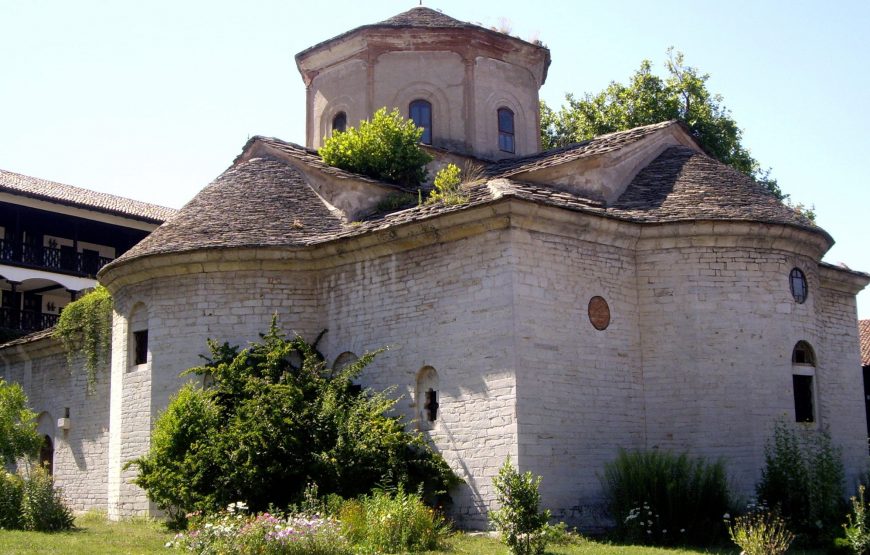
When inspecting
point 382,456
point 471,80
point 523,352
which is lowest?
point 382,456

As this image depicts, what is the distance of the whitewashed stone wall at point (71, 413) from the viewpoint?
22500 mm

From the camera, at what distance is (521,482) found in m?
12.4

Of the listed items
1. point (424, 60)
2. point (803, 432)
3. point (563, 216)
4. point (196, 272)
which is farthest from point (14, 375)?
point (803, 432)

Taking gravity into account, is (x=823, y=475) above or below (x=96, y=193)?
below

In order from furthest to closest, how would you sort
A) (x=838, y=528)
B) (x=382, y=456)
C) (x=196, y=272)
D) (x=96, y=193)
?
(x=96, y=193) → (x=196, y=272) → (x=382, y=456) → (x=838, y=528)

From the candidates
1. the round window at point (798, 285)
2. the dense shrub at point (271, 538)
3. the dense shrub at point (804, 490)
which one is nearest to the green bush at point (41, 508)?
the dense shrub at point (271, 538)

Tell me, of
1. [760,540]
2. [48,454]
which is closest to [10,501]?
[48,454]

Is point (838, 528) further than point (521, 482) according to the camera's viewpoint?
Yes

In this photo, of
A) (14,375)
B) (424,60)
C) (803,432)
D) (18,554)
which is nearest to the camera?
(18,554)

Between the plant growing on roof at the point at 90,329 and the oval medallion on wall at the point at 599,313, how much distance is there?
10.9 meters

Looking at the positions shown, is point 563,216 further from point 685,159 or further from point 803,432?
point 803,432

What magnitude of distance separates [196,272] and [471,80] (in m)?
7.77

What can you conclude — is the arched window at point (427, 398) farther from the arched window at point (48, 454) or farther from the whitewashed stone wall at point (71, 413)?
the arched window at point (48, 454)

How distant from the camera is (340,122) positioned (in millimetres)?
22531
